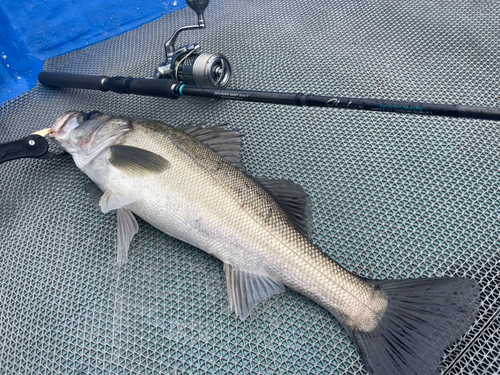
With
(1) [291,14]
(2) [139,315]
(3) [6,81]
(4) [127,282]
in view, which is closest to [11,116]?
(3) [6,81]

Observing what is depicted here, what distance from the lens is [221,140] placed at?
1.73 m

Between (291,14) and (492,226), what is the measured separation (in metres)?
2.09

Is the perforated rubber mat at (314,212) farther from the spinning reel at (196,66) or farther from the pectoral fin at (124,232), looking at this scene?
the spinning reel at (196,66)

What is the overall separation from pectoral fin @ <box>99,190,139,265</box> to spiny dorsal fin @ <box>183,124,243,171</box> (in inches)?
17.8

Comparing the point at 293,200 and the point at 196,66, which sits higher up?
the point at 196,66

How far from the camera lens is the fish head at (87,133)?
1823mm

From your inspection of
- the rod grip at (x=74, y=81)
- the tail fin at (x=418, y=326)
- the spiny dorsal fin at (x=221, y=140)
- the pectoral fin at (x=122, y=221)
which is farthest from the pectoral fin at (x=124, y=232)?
the tail fin at (x=418, y=326)

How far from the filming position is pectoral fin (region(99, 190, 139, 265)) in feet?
5.39

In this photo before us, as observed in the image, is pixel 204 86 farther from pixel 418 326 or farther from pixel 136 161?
pixel 418 326

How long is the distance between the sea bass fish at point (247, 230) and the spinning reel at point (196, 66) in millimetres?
504

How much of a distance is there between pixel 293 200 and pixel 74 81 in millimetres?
1745

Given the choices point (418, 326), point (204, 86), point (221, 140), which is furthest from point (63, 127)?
point (418, 326)

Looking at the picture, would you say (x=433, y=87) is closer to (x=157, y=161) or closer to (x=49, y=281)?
(x=157, y=161)

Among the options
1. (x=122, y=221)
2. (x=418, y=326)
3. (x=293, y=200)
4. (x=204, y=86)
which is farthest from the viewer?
(x=204, y=86)
